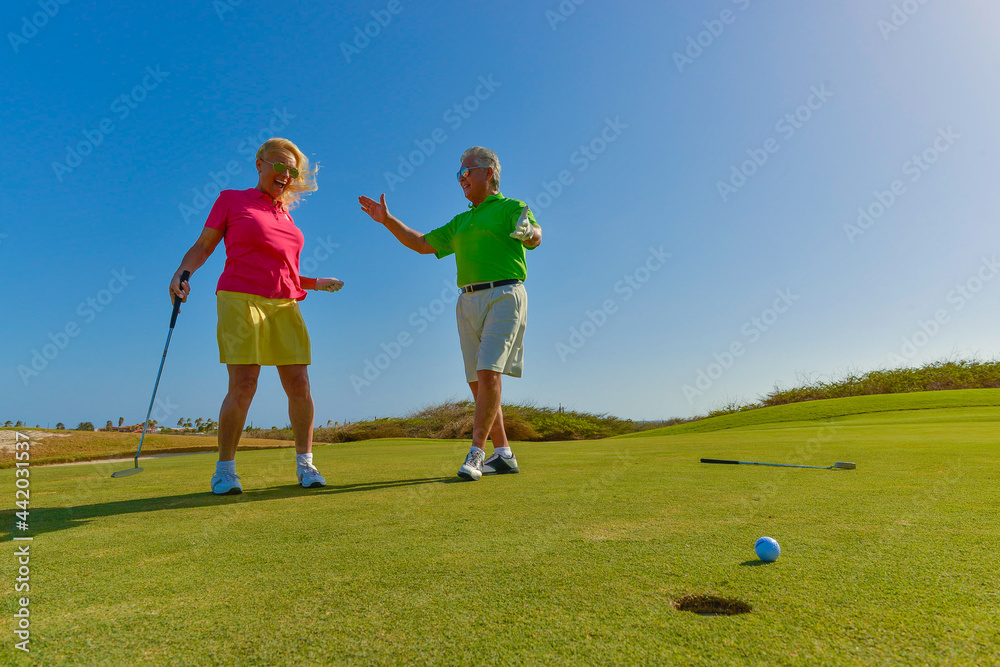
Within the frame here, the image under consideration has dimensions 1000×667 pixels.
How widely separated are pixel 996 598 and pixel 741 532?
2.34 feet

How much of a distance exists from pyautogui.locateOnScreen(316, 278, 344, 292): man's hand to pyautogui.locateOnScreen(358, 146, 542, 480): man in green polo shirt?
90cm

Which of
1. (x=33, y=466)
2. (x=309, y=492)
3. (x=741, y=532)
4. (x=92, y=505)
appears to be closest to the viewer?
(x=741, y=532)

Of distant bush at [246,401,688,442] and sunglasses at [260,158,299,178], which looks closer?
sunglasses at [260,158,299,178]

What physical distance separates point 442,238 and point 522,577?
140 inches

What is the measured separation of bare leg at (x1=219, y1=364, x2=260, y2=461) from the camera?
3515mm

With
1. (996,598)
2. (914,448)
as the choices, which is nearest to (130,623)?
(996,598)

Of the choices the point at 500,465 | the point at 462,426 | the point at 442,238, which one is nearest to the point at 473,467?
the point at 500,465

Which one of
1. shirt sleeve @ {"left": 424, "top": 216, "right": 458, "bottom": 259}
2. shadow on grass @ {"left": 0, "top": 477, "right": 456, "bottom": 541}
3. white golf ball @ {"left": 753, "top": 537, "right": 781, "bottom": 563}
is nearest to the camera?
white golf ball @ {"left": 753, "top": 537, "right": 781, "bottom": 563}

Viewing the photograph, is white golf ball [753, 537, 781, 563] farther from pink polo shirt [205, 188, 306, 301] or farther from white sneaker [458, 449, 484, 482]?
pink polo shirt [205, 188, 306, 301]

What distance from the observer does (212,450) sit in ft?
29.3

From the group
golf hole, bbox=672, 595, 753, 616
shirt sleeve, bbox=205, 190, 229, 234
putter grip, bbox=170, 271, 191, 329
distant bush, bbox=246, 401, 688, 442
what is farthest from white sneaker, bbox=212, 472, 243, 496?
distant bush, bbox=246, 401, 688, 442

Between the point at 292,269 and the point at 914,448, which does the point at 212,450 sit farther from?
the point at 914,448

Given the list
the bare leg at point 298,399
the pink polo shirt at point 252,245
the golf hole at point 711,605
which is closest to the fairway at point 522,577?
the golf hole at point 711,605

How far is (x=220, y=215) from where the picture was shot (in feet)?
12.2
